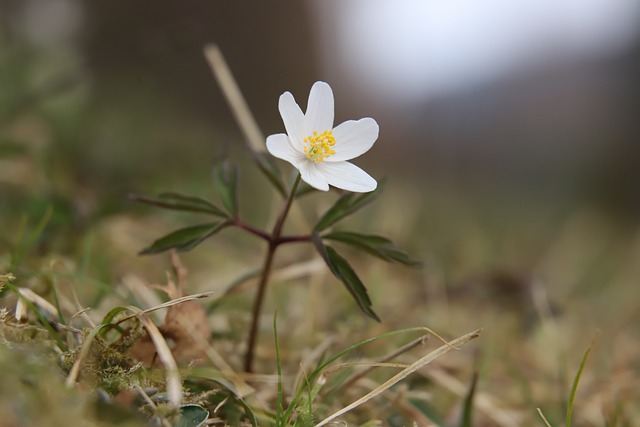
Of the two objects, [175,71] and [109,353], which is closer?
[109,353]

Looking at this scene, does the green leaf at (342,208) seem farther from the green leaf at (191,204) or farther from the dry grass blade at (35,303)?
the dry grass blade at (35,303)

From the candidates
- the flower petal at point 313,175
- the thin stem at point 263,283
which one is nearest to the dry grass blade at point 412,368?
the thin stem at point 263,283

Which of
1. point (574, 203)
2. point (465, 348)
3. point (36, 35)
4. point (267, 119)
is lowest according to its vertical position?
point (574, 203)

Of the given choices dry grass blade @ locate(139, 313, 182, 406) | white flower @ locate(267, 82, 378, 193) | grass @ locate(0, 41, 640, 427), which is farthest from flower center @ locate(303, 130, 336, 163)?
dry grass blade @ locate(139, 313, 182, 406)

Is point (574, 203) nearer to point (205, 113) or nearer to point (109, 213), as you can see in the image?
point (205, 113)

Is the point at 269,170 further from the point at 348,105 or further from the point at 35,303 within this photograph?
the point at 348,105

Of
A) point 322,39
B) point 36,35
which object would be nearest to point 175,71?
point 36,35
